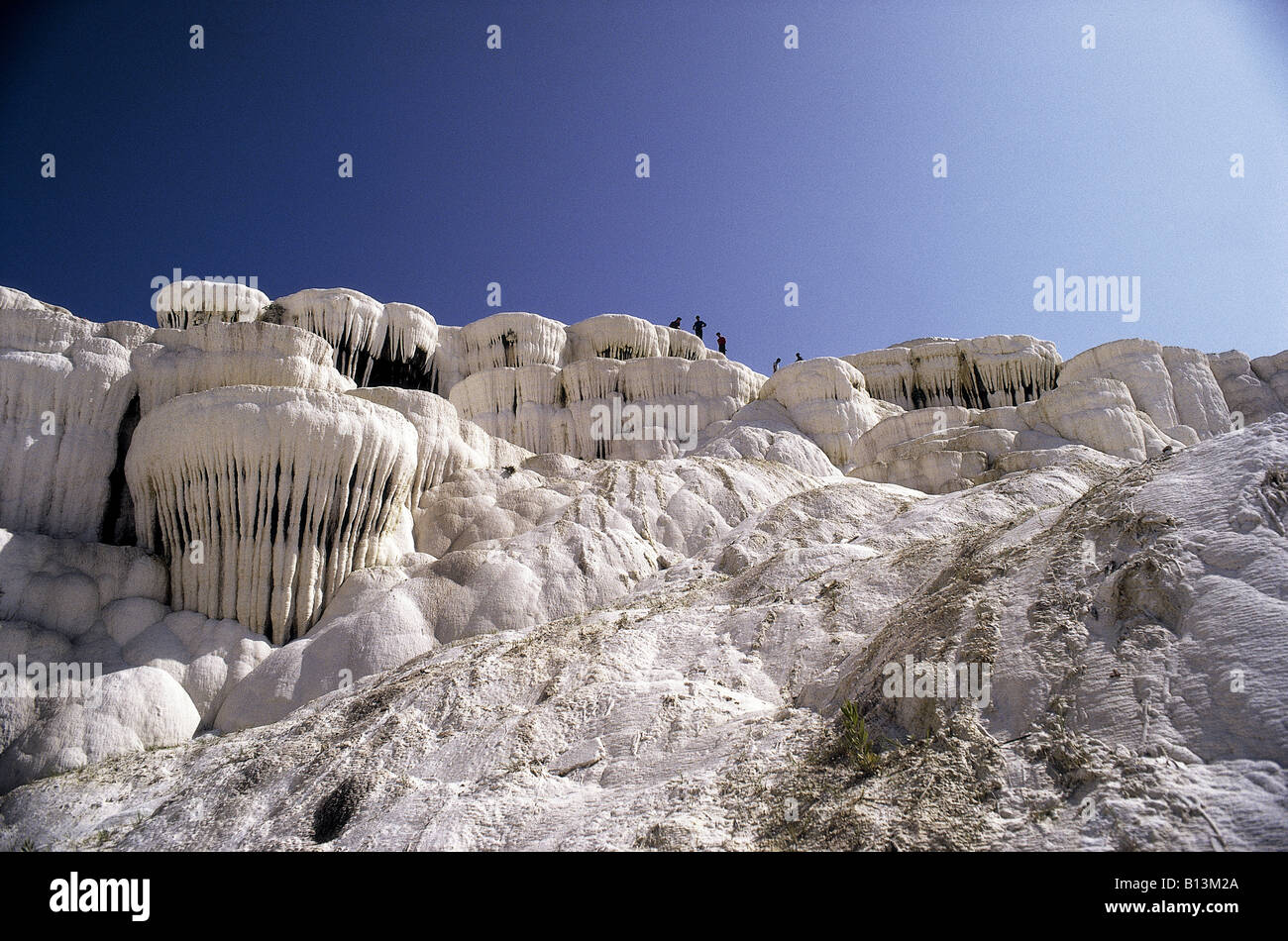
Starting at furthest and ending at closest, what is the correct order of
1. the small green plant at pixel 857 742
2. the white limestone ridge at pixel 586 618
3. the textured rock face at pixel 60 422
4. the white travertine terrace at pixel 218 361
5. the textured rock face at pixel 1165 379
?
the textured rock face at pixel 1165 379 → the white travertine terrace at pixel 218 361 → the textured rock face at pixel 60 422 → the small green plant at pixel 857 742 → the white limestone ridge at pixel 586 618

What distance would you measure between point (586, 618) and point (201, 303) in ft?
63.6

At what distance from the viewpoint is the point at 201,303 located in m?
21.8

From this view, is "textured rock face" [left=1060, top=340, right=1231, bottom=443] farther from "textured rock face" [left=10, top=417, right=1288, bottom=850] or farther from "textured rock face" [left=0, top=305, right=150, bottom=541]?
"textured rock face" [left=0, top=305, right=150, bottom=541]

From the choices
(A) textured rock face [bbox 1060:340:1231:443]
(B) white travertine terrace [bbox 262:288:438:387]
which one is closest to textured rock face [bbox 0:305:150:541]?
(B) white travertine terrace [bbox 262:288:438:387]

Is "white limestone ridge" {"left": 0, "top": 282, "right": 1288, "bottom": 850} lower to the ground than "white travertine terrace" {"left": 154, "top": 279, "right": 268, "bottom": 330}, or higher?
lower

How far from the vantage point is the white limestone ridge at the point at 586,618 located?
3752 mm

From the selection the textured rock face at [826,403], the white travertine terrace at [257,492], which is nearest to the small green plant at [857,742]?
the white travertine terrace at [257,492]

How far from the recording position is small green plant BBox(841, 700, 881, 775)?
13.6ft

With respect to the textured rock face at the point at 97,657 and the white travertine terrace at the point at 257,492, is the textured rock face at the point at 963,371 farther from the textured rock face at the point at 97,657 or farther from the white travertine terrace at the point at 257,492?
the textured rock face at the point at 97,657

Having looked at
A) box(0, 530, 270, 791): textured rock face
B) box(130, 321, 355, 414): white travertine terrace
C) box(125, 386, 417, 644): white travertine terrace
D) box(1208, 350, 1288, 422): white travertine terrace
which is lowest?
box(0, 530, 270, 791): textured rock face

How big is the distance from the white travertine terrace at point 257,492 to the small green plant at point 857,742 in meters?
9.06

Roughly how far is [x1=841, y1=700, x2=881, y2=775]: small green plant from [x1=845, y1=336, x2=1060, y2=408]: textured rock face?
31.8 meters

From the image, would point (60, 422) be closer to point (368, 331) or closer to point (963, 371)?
point (368, 331)
